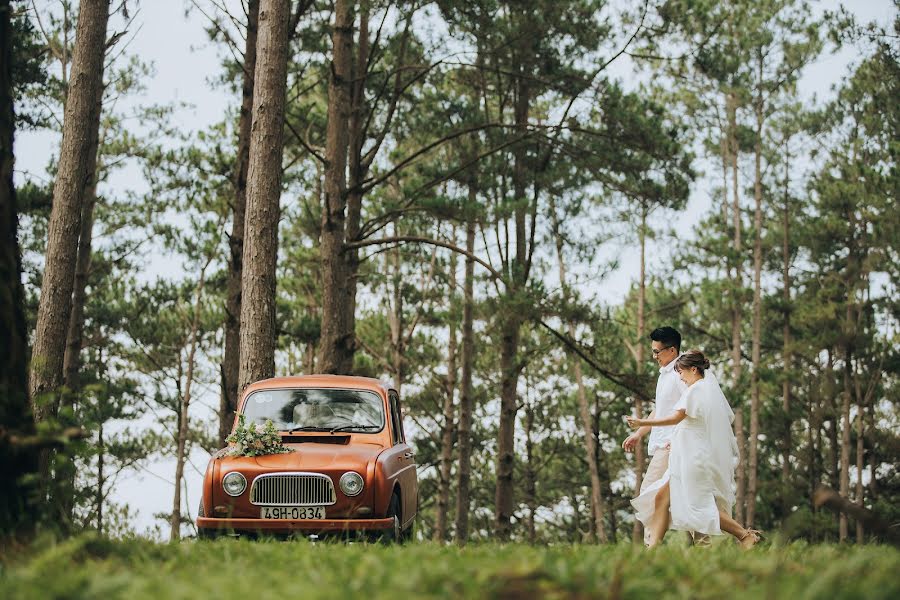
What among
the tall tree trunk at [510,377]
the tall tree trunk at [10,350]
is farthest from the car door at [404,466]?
the tall tree trunk at [510,377]

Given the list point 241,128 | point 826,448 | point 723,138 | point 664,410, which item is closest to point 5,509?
point 664,410

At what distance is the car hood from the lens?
842cm

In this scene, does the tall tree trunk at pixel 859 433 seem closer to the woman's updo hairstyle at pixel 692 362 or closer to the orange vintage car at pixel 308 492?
the woman's updo hairstyle at pixel 692 362

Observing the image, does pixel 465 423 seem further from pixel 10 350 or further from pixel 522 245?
pixel 10 350

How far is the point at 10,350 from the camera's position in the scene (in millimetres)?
5082

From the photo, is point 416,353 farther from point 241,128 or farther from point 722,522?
point 722,522

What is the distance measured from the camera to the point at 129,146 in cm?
2888

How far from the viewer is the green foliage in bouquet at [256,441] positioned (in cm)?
874

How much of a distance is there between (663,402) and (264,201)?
667 cm

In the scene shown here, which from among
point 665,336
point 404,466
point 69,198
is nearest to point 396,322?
point 69,198

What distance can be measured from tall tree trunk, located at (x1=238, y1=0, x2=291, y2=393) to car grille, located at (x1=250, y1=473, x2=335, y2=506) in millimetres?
4147

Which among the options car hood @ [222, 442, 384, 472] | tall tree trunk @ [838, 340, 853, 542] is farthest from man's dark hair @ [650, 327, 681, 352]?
tall tree trunk @ [838, 340, 853, 542]

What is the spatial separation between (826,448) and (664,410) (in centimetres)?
3360

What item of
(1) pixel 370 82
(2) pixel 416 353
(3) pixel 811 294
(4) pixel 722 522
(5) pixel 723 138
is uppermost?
(5) pixel 723 138
